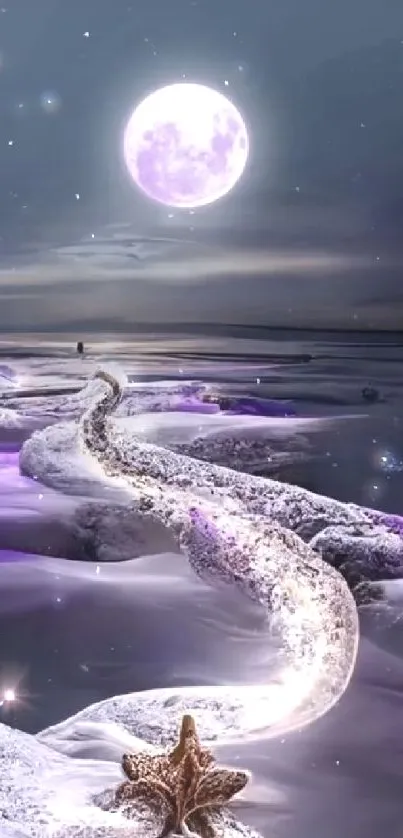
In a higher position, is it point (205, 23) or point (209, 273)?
point (205, 23)

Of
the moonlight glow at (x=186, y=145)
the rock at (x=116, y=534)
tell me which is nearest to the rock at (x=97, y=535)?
the rock at (x=116, y=534)

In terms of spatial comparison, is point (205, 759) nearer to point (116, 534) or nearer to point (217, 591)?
point (217, 591)

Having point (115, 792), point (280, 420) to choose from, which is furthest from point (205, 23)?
point (115, 792)

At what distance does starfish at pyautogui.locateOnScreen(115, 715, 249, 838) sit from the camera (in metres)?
1.34

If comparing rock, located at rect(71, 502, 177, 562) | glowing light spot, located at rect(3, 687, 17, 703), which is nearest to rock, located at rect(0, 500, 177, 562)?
rock, located at rect(71, 502, 177, 562)

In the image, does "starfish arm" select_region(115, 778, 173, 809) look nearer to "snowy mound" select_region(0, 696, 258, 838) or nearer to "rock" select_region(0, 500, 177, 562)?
"snowy mound" select_region(0, 696, 258, 838)

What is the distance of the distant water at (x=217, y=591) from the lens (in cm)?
142

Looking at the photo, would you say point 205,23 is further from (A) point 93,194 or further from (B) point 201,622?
(B) point 201,622

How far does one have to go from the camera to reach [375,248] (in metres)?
1.48

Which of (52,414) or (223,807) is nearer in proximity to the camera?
(223,807)

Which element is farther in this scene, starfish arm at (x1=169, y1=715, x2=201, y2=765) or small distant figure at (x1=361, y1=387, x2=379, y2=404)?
small distant figure at (x1=361, y1=387, x2=379, y2=404)

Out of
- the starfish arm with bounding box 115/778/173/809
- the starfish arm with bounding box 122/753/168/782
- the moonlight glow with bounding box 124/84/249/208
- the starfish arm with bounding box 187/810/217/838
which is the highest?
the moonlight glow with bounding box 124/84/249/208

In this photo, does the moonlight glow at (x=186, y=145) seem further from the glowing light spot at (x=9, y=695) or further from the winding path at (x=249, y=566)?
the glowing light spot at (x=9, y=695)

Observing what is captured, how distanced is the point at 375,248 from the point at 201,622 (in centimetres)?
75
